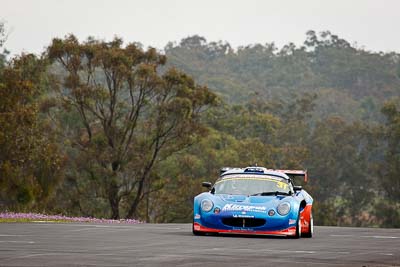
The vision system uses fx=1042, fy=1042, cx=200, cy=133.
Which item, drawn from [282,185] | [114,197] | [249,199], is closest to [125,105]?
[114,197]

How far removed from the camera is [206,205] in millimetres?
19422

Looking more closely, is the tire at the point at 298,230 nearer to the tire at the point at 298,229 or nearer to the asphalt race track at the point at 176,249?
the tire at the point at 298,229

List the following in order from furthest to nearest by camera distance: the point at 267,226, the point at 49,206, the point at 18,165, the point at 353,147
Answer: the point at 353,147
the point at 49,206
the point at 18,165
the point at 267,226

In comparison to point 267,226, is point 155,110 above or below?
above

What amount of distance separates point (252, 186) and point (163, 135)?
37714 mm

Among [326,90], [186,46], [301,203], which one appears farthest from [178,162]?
[186,46]

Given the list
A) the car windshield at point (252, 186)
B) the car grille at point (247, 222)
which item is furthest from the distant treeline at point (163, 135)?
the car grille at point (247, 222)

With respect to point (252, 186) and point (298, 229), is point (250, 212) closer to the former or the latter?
point (298, 229)

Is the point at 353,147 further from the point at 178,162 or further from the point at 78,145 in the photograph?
the point at 78,145

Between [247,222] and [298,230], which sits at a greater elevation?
[247,222]

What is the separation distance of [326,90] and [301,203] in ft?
404

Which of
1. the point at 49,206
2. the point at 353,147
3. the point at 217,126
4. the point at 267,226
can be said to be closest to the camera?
the point at 267,226

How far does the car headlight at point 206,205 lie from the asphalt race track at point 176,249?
695mm

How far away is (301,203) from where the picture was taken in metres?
20.3
